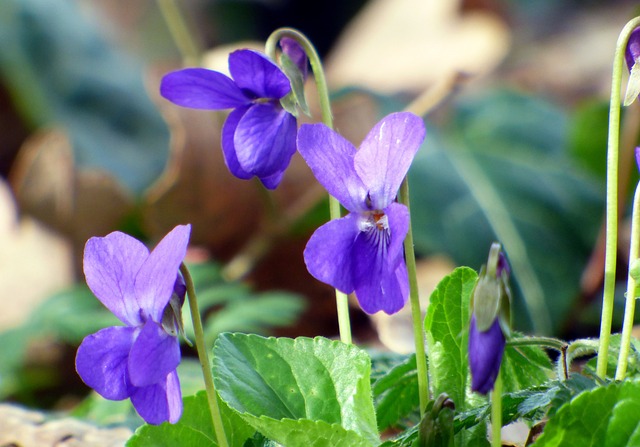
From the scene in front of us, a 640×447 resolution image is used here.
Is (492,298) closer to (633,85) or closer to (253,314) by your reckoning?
(633,85)

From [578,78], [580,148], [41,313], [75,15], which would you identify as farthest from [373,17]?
[41,313]

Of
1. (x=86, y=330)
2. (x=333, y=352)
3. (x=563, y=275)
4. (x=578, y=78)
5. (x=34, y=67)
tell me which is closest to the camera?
(x=333, y=352)

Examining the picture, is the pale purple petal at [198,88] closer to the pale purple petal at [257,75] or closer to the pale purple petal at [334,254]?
the pale purple petal at [257,75]

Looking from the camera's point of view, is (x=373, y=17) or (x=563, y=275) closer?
(x=563, y=275)

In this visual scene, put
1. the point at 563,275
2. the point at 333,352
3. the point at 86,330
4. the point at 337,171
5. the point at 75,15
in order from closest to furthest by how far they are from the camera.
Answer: the point at 337,171 → the point at 333,352 → the point at 86,330 → the point at 563,275 → the point at 75,15

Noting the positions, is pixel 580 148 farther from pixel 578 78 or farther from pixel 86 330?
pixel 578 78

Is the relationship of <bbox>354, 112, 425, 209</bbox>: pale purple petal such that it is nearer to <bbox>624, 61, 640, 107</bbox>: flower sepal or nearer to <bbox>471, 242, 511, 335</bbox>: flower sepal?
<bbox>471, 242, 511, 335</bbox>: flower sepal

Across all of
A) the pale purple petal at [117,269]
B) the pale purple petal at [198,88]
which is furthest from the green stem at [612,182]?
the pale purple petal at [117,269]

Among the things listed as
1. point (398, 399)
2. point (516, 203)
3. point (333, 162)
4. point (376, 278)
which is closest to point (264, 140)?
point (333, 162)
